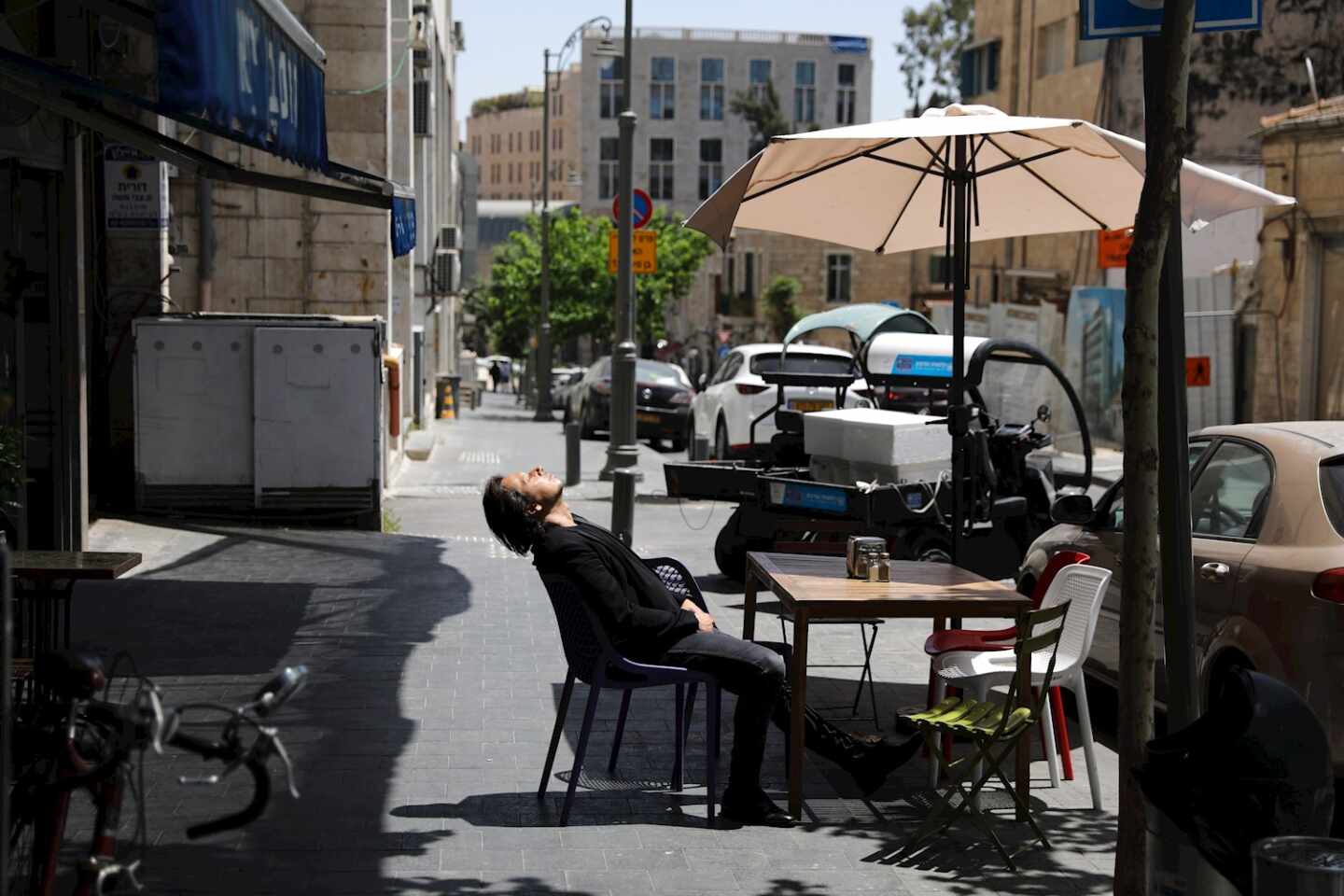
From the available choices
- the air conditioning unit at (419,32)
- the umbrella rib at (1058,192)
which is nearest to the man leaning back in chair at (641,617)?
the umbrella rib at (1058,192)

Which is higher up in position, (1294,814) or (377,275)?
(377,275)

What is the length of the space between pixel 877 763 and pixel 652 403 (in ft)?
77.0

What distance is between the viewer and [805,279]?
74.1 m

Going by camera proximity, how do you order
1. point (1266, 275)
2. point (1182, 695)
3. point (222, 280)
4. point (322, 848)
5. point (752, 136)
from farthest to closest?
point (752, 136), point (1266, 275), point (222, 280), point (322, 848), point (1182, 695)

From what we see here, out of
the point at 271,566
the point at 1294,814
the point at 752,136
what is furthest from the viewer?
the point at 752,136

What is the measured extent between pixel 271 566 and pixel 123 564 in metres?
6.00

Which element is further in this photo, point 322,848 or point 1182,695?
point 322,848

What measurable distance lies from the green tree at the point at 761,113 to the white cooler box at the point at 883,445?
71013 mm

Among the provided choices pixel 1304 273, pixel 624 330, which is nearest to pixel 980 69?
pixel 1304 273

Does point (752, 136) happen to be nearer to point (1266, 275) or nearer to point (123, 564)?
point (1266, 275)

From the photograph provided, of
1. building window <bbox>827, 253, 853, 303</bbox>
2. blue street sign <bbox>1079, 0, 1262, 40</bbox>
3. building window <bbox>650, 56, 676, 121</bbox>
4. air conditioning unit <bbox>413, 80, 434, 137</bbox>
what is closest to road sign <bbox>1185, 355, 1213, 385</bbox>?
air conditioning unit <bbox>413, 80, 434, 137</bbox>

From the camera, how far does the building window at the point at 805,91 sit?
89.4 metres

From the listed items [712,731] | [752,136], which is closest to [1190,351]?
[712,731]

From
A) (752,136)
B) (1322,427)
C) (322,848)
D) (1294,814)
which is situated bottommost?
(322,848)
